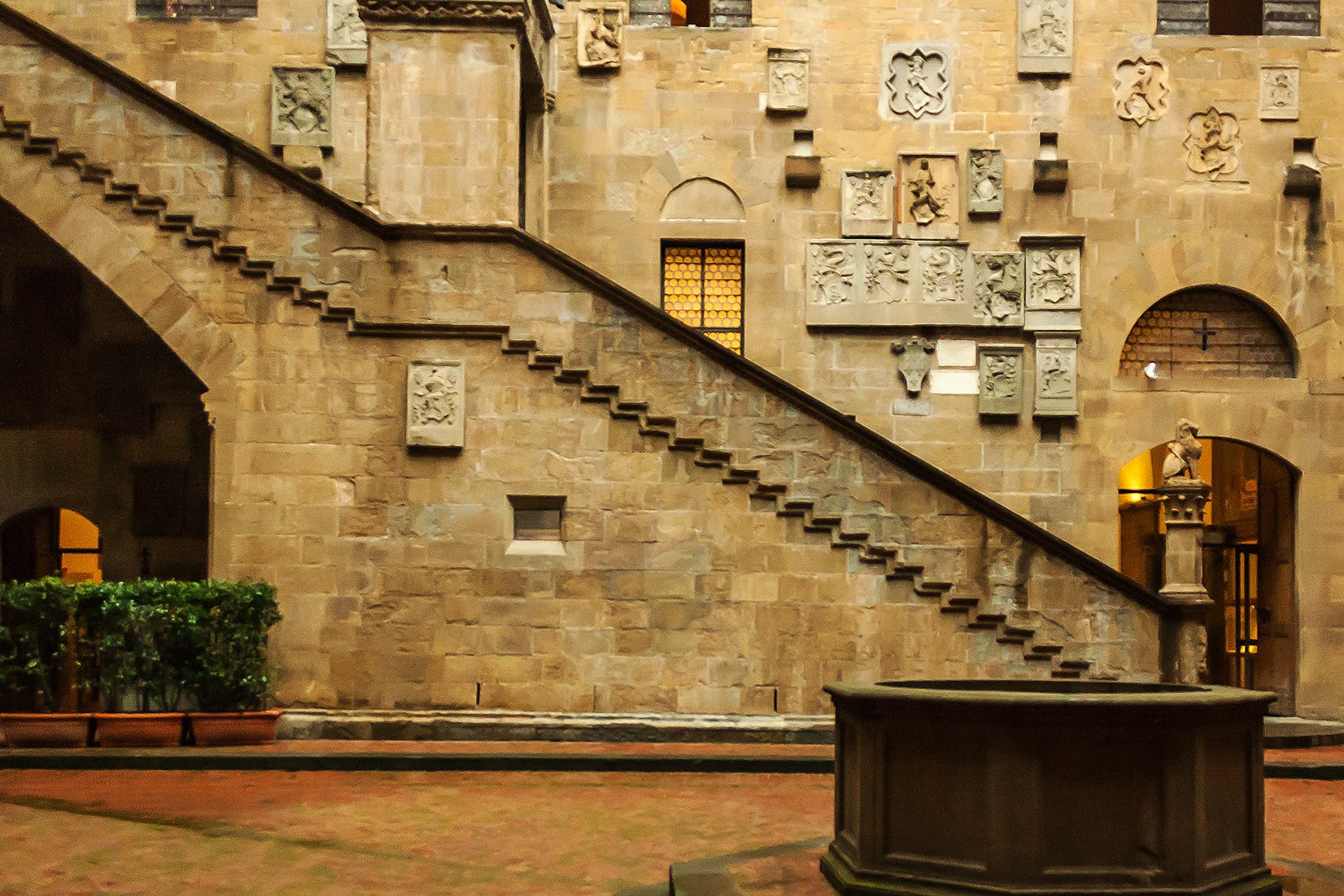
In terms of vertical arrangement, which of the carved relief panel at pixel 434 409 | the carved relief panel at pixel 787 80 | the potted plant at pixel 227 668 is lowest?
the potted plant at pixel 227 668

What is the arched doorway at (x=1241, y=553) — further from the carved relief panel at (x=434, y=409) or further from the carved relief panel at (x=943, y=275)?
the carved relief panel at (x=434, y=409)

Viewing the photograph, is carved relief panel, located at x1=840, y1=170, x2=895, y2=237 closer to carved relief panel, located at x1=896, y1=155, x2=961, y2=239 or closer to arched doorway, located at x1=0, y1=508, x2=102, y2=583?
carved relief panel, located at x1=896, y1=155, x2=961, y2=239

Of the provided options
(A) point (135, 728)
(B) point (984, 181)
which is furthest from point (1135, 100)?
(A) point (135, 728)

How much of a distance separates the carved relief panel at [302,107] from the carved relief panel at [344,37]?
0.26 m

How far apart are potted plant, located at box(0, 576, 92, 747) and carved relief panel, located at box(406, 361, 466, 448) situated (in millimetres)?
3531

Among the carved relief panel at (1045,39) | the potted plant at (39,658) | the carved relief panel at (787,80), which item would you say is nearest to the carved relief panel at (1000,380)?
the carved relief panel at (1045,39)

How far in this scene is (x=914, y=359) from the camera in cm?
1914

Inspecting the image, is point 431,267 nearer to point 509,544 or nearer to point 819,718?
point 509,544

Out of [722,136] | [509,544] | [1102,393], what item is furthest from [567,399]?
[1102,393]

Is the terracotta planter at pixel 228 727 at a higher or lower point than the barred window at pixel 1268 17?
lower

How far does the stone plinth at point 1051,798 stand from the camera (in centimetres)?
751

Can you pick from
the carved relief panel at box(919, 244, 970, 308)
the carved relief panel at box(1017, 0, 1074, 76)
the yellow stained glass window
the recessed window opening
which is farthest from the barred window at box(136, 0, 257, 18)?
the recessed window opening

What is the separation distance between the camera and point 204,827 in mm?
10641

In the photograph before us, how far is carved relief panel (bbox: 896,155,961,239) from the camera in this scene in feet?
63.7
